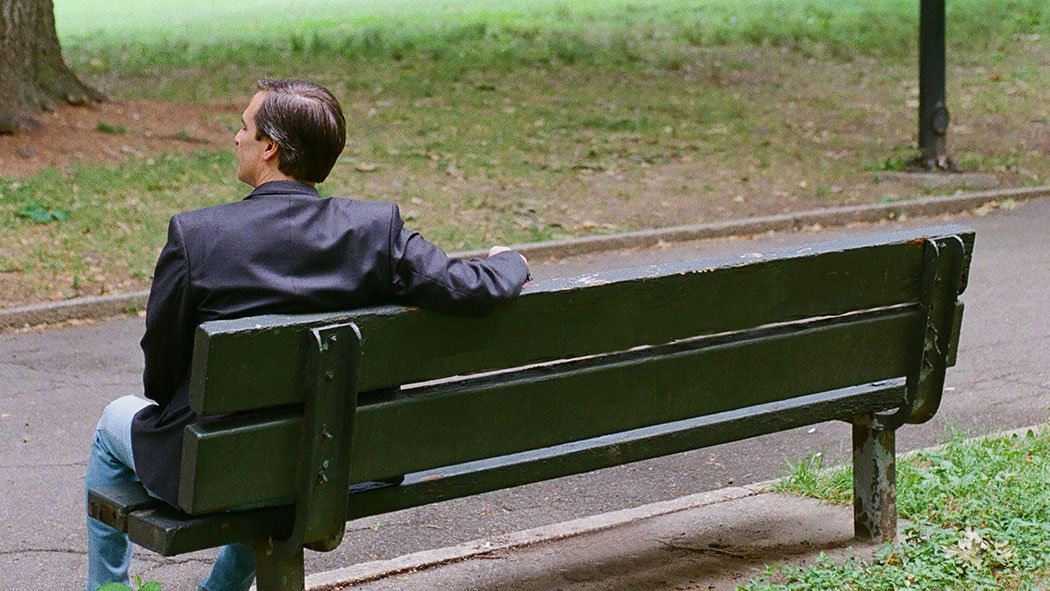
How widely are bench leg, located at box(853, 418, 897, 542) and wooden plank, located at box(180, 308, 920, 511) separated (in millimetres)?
225

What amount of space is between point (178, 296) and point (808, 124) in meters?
12.1

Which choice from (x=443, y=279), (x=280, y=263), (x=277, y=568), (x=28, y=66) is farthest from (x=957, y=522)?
(x=28, y=66)

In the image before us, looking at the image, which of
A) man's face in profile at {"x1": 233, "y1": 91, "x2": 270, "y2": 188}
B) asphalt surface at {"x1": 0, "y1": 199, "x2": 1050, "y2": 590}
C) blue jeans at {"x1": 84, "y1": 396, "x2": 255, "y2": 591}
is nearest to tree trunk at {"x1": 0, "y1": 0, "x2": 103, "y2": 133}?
asphalt surface at {"x1": 0, "y1": 199, "x2": 1050, "y2": 590}

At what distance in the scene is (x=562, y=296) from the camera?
3168mm

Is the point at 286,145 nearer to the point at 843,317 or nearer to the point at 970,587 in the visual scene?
the point at 843,317

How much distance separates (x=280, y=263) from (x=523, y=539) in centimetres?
156

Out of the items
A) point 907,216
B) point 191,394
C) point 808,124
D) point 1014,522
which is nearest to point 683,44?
point 808,124

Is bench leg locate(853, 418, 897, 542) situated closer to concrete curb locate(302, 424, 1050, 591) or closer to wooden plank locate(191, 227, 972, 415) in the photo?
wooden plank locate(191, 227, 972, 415)

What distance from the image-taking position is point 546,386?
3254 mm

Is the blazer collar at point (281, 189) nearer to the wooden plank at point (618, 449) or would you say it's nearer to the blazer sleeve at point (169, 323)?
the blazer sleeve at point (169, 323)

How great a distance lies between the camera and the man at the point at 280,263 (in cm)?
290

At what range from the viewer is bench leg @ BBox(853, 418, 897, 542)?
3.99 meters

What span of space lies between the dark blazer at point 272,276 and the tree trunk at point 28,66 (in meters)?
8.85

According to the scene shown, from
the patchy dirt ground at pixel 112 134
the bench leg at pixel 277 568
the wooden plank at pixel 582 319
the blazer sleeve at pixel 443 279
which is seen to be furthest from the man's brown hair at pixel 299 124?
the patchy dirt ground at pixel 112 134
